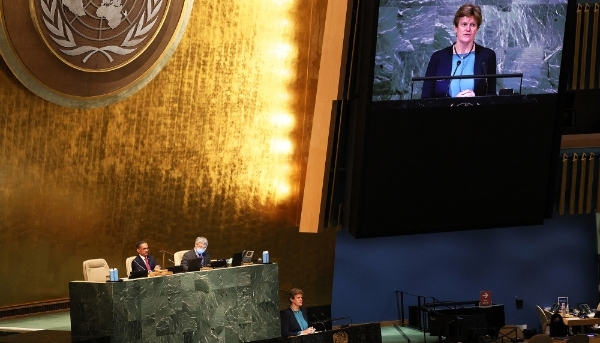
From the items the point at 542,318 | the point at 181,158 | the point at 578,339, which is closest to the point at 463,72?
the point at 181,158

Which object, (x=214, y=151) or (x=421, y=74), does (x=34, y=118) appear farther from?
(x=421, y=74)

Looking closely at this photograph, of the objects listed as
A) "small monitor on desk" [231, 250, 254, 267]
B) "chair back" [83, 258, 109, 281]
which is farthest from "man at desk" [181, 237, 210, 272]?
"chair back" [83, 258, 109, 281]

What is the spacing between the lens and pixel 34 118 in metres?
12.3

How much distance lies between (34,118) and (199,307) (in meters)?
3.19

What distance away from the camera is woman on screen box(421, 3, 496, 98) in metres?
13.0

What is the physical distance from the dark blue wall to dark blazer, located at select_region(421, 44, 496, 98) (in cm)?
358

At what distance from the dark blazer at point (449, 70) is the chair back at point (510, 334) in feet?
11.4

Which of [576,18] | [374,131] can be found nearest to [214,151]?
[374,131]

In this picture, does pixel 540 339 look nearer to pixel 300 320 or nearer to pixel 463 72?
pixel 463 72

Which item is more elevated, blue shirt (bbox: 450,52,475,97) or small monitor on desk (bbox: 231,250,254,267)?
blue shirt (bbox: 450,52,475,97)

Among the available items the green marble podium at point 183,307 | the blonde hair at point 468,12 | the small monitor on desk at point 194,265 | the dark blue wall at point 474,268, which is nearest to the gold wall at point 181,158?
the dark blue wall at point 474,268

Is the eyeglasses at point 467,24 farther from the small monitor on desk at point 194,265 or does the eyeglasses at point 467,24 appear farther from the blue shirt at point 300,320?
the small monitor on desk at point 194,265

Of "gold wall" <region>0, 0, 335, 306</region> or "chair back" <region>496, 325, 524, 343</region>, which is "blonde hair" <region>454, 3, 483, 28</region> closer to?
"gold wall" <region>0, 0, 335, 306</region>

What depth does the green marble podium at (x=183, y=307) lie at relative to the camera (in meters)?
10.1
